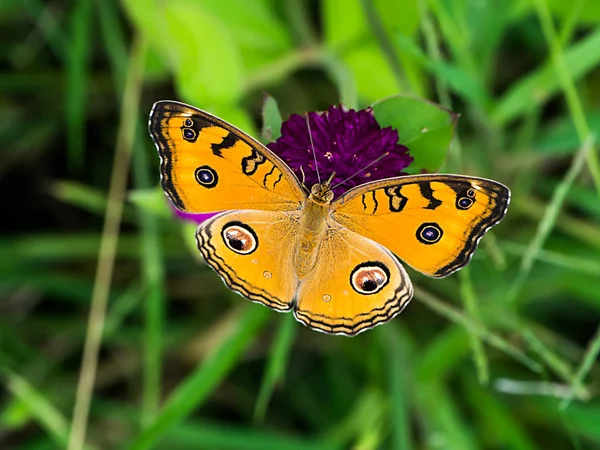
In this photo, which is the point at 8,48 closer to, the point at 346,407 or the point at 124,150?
the point at 124,150

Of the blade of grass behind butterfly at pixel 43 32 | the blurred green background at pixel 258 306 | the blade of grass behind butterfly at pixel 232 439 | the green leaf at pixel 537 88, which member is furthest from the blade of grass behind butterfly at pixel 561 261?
the blade of grass behind butterfly at pixel 43 32

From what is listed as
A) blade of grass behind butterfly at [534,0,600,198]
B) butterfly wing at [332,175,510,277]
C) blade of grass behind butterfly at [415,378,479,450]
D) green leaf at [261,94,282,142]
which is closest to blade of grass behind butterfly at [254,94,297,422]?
green leaf at [261,94,282,142]

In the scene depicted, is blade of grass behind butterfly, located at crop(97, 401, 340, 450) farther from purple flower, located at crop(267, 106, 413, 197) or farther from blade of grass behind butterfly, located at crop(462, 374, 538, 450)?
purple flower, located at crop(267, 106, 413, 197)

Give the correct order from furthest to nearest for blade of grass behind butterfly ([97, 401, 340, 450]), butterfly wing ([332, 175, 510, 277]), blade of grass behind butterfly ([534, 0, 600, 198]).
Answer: blade of grass behind butterfly ([97, 401, 340, 450]) → blade of grass behind butterfly ([534, 0, 600, 198]) → butterfly wing ([332, 175, 510, 277])

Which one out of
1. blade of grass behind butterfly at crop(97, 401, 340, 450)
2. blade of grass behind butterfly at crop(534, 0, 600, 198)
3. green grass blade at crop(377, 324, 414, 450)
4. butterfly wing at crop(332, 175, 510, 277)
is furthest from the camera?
blade of grass behind butterfly at crop(97, 401, 340, 450)

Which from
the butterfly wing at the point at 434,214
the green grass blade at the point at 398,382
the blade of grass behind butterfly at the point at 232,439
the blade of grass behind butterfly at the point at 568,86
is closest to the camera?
the butterfly wing at the point at 434,214

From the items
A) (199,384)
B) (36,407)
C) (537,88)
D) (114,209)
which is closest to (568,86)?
(537,88)

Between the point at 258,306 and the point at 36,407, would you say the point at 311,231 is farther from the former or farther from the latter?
the point at 36,407

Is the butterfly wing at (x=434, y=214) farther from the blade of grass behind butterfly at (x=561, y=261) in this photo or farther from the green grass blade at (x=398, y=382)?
the green grass blade at (x=398, y=382)
